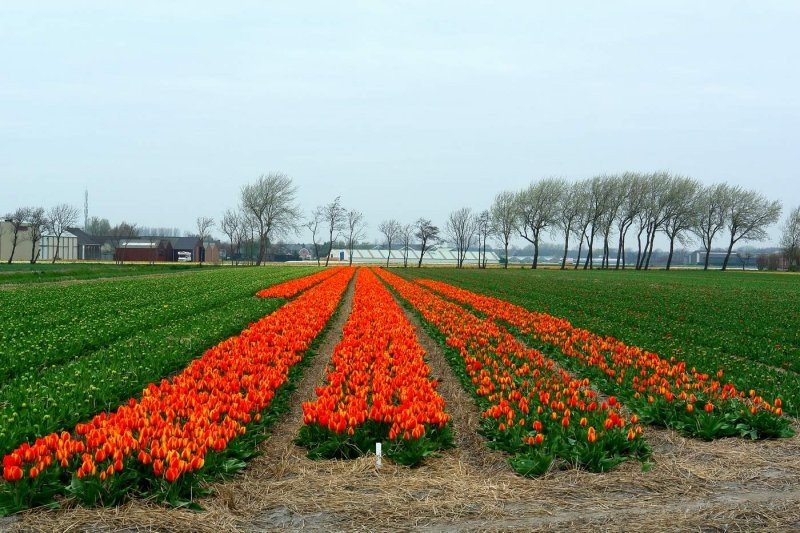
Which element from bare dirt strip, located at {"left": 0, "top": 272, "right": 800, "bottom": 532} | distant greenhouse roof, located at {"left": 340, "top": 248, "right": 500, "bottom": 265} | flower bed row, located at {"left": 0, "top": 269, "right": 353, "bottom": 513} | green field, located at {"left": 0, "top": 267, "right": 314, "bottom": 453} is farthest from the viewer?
distant greenhouse roof, located at {"left": 340, "top": 248, "right": 500, "bottom": 265}

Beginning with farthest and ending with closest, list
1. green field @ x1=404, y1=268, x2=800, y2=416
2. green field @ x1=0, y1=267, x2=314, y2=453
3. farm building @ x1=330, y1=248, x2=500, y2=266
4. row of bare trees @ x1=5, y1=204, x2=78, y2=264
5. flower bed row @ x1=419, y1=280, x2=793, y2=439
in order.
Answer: farm building @ x1=330, y1=248, x2=500, y2=266
row of bare trees @ x1=5, y1=204, x2=78, y2=264
green field @ x1=404, y1=268, x2=800, y2=416
flower bed row @ x1=419, y1=280, x2=793, y2=439
green field @ x1=0, y1=267, x2=314, y2=453

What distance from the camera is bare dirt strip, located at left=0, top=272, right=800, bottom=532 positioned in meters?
4.44

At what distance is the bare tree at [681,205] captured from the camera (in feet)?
307

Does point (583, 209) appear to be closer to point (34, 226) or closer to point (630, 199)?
point (630, 199)

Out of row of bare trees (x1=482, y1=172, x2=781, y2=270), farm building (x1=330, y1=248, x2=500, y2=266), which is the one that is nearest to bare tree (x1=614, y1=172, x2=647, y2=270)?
row of bare trees (x1=482, y1=172, x2=781, y2=270)

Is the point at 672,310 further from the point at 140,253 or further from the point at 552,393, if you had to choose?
the point at 140,253

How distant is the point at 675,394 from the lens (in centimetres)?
810

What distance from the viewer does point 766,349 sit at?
1312cm

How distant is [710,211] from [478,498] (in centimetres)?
10507

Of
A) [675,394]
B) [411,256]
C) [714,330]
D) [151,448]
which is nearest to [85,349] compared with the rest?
[151,448]

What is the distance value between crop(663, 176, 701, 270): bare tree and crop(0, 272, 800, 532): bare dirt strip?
9711 cm

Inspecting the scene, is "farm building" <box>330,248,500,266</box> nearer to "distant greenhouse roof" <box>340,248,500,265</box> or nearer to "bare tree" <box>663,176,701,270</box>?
"distant greenhouse roof" <box>340,248,500,265</box>

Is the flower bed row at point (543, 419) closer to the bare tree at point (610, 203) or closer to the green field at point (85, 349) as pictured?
the green field at point (85, 349)

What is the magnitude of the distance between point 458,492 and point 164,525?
245 centimetres
